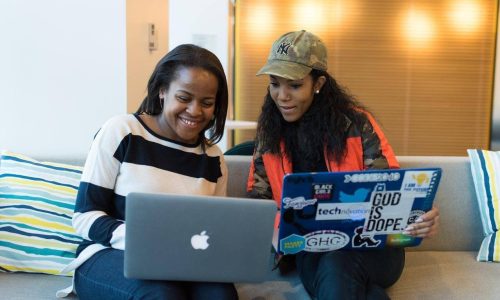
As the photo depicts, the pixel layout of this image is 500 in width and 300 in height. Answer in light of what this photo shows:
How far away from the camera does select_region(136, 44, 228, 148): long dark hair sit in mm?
1526

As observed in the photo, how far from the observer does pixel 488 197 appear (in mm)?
1870

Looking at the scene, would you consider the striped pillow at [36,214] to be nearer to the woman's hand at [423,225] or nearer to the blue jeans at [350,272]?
the blue jeans at [350,272]

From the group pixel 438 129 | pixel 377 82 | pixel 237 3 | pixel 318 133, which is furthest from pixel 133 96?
pixel 438 129

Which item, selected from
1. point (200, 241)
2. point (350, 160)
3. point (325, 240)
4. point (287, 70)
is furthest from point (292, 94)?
point (200, 241)

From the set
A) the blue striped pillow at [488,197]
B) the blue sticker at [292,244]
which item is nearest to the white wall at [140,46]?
the blue sticker at [292,244]

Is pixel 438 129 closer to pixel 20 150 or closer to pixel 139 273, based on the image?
pixel 20 150

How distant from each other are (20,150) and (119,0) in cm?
70

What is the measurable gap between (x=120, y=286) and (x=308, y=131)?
76 centimetres

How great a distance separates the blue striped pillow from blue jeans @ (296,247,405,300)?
0.43 metres

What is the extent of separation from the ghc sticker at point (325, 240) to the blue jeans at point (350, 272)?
0.02m

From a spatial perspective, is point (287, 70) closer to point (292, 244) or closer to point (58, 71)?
point (292, 244)

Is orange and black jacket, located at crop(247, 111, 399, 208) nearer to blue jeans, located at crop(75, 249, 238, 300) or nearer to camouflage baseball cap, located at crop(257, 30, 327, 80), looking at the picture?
camouflage baseball cap, located at crop(257, 30, 327, 80)

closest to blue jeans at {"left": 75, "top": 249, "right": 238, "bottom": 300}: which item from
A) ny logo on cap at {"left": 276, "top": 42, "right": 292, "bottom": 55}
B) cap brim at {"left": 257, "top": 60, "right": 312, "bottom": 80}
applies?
cap brim at {"left": 257, "top": 60, "right": 312, "bottom": 80}

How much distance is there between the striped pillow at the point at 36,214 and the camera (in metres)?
1.67
